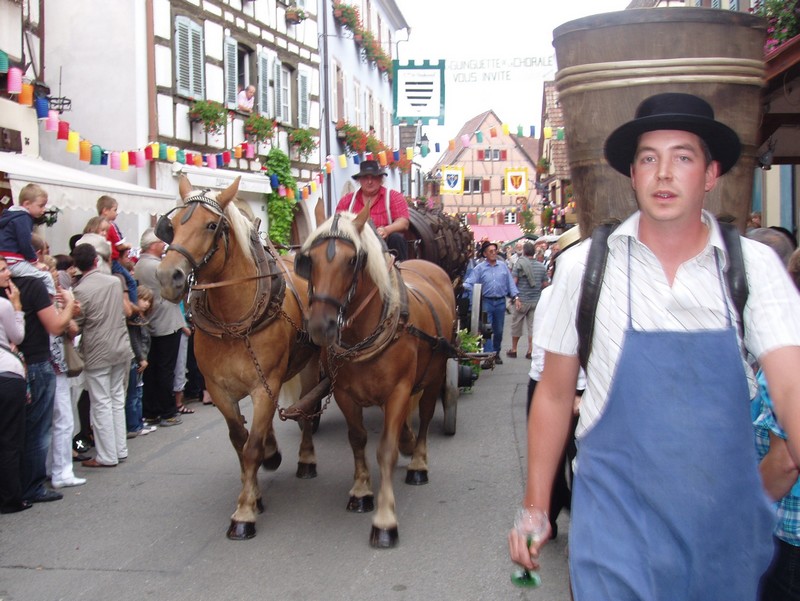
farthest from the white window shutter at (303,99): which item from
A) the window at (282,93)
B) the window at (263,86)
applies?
the window at (263,86)

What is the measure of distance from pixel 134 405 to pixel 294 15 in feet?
45.4

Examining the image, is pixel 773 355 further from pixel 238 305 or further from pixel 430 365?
pixel 430 365

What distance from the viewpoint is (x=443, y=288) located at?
714cm

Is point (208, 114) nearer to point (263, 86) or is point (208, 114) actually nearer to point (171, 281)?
point (263, 86)

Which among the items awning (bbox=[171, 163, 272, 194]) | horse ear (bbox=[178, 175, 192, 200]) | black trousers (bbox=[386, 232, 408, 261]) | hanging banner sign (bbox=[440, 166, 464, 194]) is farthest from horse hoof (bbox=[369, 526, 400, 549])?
hanging banner sign (bbox=[440, 166, 464, 194])

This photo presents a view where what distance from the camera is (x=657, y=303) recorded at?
6.86ft

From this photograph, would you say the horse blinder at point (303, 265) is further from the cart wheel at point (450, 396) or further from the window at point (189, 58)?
the window at point (189, 58)

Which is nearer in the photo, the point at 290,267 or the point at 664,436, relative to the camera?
the point at 664,436

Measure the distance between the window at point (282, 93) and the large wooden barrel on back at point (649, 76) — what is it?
17.1 metres

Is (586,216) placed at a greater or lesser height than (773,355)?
greater

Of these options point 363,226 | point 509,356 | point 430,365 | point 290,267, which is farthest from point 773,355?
point 509,356

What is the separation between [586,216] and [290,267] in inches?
138

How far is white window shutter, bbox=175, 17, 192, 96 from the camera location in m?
→ 15.1

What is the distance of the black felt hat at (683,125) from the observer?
7.10ft
